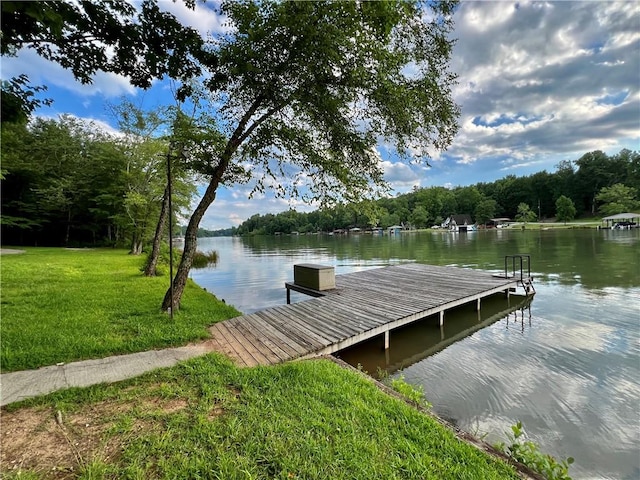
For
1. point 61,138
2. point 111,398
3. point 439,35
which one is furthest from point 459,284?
point 61,138

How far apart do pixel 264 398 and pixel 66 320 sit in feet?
15.8

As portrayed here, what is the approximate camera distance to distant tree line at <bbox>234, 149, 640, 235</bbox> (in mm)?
58531

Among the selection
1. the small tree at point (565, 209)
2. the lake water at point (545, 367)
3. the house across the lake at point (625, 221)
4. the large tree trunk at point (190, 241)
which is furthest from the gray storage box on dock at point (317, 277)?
the small tree at point (565, 209)

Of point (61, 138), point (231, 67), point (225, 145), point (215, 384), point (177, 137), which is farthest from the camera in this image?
point (61, 138)

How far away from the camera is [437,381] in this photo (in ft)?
16.3

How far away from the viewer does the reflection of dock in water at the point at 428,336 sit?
5.90 meters

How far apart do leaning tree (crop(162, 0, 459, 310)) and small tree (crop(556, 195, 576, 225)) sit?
7027 centimetres

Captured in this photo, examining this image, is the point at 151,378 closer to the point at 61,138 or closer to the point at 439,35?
the point at 439,35

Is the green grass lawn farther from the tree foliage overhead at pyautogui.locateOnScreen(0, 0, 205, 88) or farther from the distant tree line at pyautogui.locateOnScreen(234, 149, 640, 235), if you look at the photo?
the distant tree line at pyautogui.locateOnScreen(234, 149, 640, 235)

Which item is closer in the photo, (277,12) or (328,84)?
(277,12)

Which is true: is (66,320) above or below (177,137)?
below

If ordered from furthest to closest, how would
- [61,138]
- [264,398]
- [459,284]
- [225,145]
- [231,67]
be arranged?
[61,138] → [459,284] → [225,145] → [231,67] → [264,398]

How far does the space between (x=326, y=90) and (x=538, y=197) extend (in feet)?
277

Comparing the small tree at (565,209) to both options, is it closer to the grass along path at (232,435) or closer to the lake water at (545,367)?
the lake water at (545,367)
